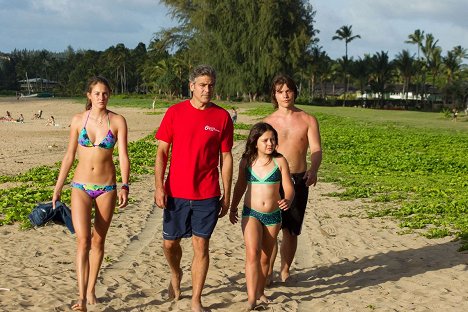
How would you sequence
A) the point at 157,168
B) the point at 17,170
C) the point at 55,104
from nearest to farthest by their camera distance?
the point at 157,168
the point at 17,170
the point at 55,104

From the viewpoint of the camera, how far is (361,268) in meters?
7.50

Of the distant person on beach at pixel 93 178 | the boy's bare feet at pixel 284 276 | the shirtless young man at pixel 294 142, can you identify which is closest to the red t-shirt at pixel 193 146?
the distant person on beach at pixel 93 178

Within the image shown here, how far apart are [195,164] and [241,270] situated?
2354 millimetres

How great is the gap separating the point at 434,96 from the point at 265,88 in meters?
52.1

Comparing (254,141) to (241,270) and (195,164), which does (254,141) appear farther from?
(241,270)

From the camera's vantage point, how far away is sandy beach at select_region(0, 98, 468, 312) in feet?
19.6

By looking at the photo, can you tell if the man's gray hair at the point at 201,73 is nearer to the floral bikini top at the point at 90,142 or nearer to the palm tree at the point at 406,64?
the floral bikini top at the point at 90,142

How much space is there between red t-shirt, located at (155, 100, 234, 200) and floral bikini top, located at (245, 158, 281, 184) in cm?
41

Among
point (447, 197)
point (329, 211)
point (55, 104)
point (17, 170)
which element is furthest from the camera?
point (55, 104)

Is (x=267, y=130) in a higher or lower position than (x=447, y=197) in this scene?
higher

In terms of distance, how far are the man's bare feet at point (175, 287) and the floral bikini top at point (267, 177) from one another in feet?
3.65

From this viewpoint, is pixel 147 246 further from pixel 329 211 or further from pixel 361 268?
pixel 329 211

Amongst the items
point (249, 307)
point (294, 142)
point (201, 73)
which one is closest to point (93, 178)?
point (201, 73)

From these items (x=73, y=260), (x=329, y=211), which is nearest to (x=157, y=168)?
(x=73, y=260)
